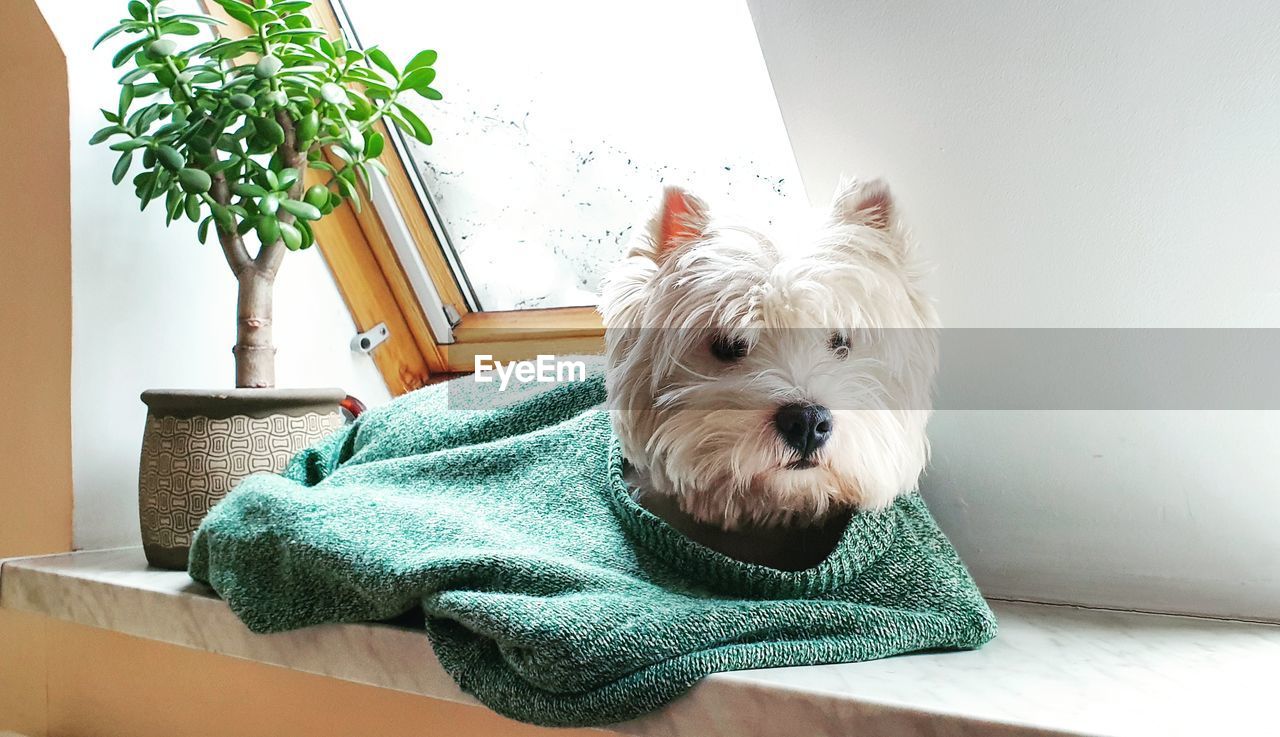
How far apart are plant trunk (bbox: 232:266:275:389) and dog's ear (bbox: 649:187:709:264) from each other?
595 millimetres

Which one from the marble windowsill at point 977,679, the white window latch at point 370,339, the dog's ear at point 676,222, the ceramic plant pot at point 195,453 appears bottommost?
the marble windowsill at point 977,679

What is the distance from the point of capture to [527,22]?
1468mm

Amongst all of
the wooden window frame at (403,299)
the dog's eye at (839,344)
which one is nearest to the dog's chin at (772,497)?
the dog's eye at (839,344)

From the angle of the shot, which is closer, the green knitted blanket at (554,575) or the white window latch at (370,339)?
the green knitted blanket at (554,575)

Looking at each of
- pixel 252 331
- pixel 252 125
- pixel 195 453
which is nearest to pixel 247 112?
pixel 252 125

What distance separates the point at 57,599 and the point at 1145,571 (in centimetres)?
120

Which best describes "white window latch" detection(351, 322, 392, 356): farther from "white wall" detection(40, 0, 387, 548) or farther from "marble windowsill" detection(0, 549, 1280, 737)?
"marble windowsill" detection(0, 549, 1280, 737)

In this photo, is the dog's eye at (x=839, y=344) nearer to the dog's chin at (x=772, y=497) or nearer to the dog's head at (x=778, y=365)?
the dog's head at (x=778, y=365)

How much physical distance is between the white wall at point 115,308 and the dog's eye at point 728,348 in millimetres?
948

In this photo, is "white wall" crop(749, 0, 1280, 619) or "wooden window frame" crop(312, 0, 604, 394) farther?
Answer: "wooden window frame" crop(312, 0, 604, 394)

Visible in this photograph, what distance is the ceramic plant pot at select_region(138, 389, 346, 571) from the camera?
115cm

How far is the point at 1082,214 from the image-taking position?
2.65ft

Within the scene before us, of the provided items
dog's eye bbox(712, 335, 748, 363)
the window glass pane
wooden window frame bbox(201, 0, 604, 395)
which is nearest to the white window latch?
wooden window frame bbox(201, 0, 604, 395)

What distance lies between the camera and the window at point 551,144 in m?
1.35
